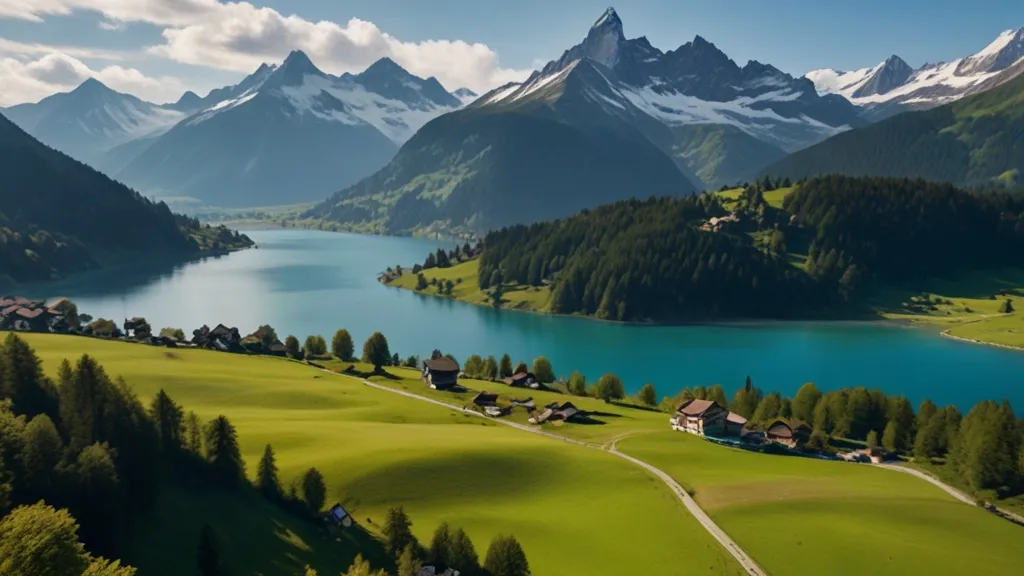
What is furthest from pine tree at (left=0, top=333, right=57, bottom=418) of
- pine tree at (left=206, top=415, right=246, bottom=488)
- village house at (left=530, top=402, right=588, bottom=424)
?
village house at (left=530, top=402, right=588, bottom=424)

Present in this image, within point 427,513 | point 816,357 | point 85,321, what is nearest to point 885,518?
point 427,513

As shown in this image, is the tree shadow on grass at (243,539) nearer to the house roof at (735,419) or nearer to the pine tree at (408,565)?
the pine tree at (408,565)

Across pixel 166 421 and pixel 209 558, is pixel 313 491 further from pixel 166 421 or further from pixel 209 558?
pixel 209 558

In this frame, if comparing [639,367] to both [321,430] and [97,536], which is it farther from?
[97,536]

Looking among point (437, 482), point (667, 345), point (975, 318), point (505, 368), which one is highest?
point (975, 318)

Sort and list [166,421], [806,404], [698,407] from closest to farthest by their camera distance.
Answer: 1. [166,421]
2. [698,407]
3. [806,404]

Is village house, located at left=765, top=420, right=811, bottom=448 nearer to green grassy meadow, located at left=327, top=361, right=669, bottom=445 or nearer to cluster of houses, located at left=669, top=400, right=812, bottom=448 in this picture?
cluster of houses, located at left=669, top=400, right=812, bottom=448

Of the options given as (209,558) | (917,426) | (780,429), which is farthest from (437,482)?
(917,426)
